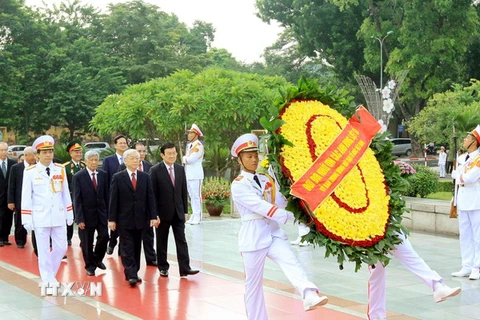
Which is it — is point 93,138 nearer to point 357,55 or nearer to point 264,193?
point 357,55

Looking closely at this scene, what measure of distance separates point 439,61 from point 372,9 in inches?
181

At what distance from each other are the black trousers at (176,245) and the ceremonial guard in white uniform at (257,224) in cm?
307

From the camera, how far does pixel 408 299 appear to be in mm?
7656

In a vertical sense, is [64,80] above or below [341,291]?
above

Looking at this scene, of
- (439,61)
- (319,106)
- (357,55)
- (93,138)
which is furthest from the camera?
(93,138)

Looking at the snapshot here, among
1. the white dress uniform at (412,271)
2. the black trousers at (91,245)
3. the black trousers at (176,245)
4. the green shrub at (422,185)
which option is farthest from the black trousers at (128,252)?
the green shrub at (422,185)

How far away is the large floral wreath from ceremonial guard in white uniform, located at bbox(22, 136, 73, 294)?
3.65 metres

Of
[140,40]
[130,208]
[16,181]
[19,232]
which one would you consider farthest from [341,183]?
[140,40]

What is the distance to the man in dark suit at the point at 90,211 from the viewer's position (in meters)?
9.48

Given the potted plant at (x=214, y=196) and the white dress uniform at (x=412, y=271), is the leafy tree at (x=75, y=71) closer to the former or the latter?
the potted plant at (x=214, y=196)

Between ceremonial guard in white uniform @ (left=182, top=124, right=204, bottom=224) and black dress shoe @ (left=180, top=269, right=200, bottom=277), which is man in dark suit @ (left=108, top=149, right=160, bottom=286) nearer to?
black dress shoe @ (left=180, top=269, right=200, bottom=277)

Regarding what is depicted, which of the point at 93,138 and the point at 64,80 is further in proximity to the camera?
the point at 93,138

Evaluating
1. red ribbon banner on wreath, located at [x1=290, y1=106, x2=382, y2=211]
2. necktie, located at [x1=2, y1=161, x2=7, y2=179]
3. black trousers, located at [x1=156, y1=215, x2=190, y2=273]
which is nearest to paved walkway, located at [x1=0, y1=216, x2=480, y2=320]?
black trousers, located at [x1=156, y1=215, x2=190, y2=273]

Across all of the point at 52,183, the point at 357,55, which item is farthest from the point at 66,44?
the point at 52,183
